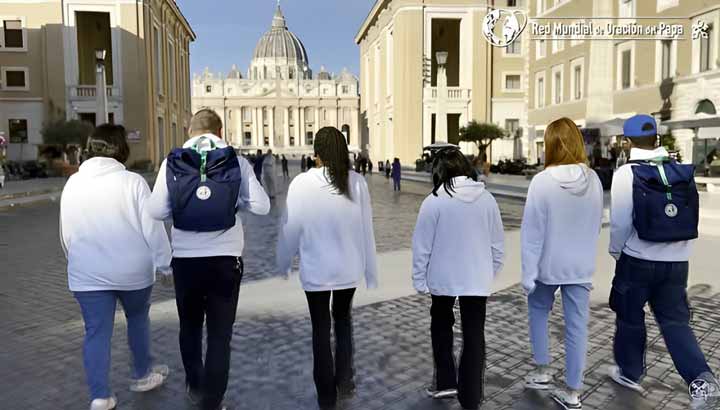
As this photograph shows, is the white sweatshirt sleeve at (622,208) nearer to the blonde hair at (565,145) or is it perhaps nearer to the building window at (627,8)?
the blonde hair at (565,145)

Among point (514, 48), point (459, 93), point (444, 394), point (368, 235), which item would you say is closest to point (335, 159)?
point (368, 235)

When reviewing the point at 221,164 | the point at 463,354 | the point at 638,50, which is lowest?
the point at 463,354

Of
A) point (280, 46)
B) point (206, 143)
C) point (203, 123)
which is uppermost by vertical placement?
point (280, 46)

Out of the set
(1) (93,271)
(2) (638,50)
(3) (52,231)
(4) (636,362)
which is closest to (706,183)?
(2) (638,50)

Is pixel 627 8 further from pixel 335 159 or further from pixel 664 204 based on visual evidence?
pixel 335 159

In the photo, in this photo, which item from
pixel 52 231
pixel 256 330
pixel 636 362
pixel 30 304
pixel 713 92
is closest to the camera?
pixel 636 362

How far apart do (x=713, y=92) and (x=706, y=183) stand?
7.57 m

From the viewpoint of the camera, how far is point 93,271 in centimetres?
364

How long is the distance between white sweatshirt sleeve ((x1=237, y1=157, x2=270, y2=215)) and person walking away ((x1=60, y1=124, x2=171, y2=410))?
57 centimetres

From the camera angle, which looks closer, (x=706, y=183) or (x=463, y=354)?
(x=463, y=354)

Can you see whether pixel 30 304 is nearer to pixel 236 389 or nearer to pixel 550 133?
pixel 236 389

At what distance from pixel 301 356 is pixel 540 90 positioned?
37.0m

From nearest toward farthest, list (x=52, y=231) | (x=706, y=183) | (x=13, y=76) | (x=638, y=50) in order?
(x=52, y=231) < (x=706, y=183) < (x=638, y=50) < (x=13, y=76)

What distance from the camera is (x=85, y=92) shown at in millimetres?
41250
